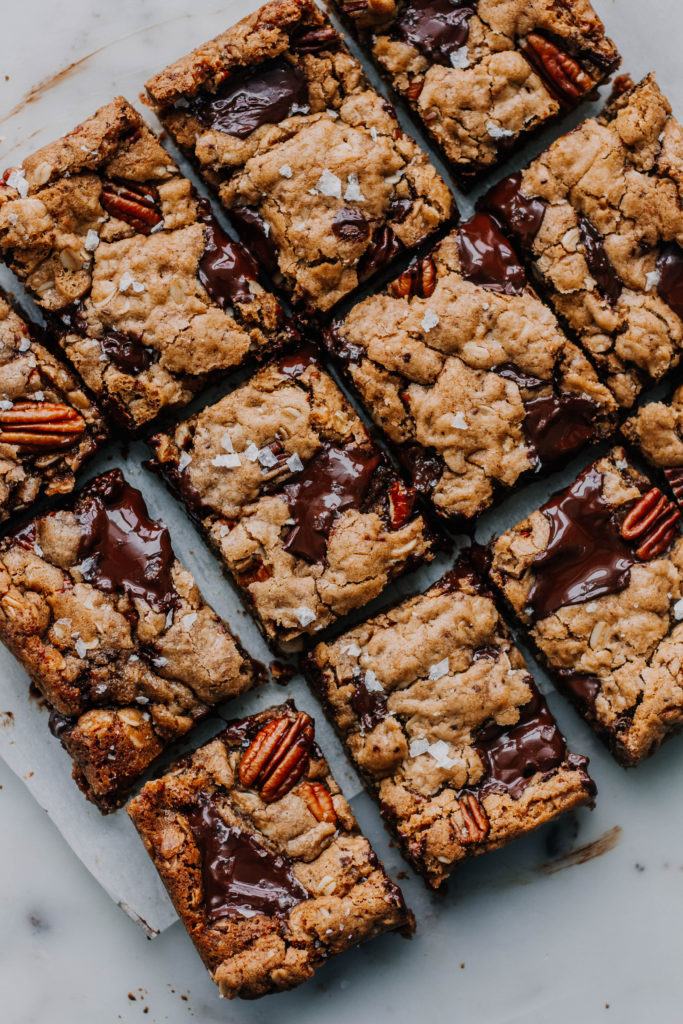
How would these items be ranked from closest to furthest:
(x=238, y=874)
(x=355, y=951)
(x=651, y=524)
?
1. (x=238, y=874)
2. (x=651, y=524)
3. (x=355, y=951)

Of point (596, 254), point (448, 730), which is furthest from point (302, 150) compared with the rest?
point (448, 730)

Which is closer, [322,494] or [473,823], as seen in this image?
[473,823]

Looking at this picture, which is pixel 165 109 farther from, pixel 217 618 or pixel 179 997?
pixel 179 997

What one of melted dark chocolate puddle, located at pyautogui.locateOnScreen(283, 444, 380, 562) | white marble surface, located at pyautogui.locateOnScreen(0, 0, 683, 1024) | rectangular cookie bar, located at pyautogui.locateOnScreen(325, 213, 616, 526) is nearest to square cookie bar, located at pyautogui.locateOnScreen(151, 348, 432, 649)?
melted dark chocolate puddle, located at pyautogui.locateOnScreen(283, 444, 380, 562)

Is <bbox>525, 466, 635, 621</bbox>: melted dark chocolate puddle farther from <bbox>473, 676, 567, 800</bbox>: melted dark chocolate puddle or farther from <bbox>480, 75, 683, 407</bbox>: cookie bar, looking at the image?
<bbox>480, 75, 683, 407</bbox>: cookie bar

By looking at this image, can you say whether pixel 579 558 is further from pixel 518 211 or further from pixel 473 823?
pixel 518 211
